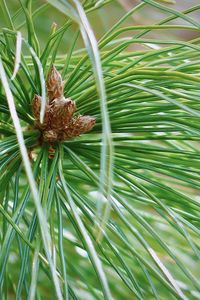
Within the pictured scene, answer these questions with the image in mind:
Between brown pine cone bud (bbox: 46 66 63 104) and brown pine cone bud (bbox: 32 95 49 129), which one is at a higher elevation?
brown pine cone bud (bbox: 46 66 63 104)

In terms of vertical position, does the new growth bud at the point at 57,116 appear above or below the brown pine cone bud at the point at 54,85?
below

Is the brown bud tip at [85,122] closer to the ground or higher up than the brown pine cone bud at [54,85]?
closer to the ground

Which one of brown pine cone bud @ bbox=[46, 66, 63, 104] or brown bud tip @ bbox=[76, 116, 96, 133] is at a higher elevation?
brown pine cone bud @ bbox=[46, 66, 63, 104]

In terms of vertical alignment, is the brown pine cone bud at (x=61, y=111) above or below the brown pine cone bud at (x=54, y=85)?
below

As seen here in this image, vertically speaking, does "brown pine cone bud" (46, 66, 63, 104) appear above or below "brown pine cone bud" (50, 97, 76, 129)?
above
